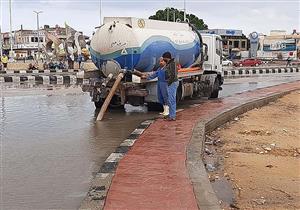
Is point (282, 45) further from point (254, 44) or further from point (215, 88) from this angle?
point (215, 88)

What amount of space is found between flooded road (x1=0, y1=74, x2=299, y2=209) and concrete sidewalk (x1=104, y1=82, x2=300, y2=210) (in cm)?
49

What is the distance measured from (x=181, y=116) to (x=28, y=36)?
4084 inches

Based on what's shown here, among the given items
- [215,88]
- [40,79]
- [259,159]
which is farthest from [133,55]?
[40,79]

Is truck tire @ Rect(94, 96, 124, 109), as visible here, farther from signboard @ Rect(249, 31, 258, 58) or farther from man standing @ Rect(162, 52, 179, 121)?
signboard @ Rect(249, 31, 258, 58)

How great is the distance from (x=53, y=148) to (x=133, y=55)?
4408mm

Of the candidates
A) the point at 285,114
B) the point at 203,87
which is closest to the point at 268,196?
the point at 285,114

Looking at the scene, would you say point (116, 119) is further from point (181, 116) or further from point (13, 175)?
point (13, 175)

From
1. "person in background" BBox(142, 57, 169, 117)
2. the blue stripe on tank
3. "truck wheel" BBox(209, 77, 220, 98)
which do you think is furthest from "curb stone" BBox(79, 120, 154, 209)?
"truck wheel" BBox(209, 77, 220, 98)

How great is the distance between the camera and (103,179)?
19.0 ft

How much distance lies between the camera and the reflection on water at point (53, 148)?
218 inches

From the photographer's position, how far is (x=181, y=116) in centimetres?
1159

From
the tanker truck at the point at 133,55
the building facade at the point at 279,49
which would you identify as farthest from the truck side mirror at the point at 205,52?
the building facade at the point at 279,49

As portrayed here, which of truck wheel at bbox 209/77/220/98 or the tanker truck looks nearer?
the tanker truck

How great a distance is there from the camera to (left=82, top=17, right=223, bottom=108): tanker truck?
11.9 metres
